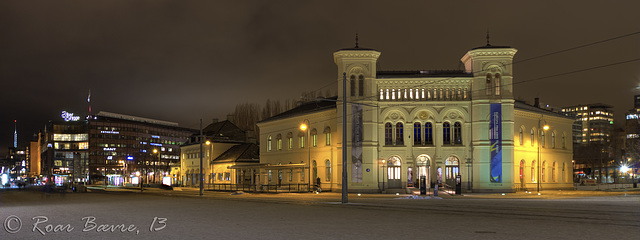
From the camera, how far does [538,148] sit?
56.8m

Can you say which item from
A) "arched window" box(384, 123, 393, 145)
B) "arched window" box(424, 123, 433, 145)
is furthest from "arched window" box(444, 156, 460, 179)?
"arched window" box(384, 123, 393, 145)

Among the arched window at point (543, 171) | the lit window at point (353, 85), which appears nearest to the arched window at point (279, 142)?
the lit window at point (353, 85)

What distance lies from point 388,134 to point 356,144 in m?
3.37

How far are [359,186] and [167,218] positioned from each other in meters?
35.3

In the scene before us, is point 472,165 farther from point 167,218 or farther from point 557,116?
point 167,218

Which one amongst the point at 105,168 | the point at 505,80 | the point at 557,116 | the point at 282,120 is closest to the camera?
the point at 505,80

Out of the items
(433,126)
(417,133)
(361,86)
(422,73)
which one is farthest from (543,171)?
(361,86)

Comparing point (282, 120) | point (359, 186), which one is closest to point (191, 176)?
point (282, 120)

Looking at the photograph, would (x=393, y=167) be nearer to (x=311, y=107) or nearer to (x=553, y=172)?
(x=311, y=107)

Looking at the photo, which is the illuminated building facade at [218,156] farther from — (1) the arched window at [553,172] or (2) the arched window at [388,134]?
(1) the arched window at [553,172]

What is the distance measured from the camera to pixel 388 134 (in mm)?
56562

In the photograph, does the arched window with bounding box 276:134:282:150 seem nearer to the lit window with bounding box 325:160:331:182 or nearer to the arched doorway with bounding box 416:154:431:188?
the lit window with bounding box 325:160:331:182

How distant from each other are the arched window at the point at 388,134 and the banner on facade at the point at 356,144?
8.37ft

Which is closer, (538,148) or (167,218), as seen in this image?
(167,218)
